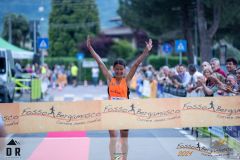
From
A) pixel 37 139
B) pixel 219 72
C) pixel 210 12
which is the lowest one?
pixel 37 139

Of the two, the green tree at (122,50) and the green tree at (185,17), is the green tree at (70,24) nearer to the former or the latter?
the green tree at (122,50)

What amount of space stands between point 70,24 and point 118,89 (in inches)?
3453

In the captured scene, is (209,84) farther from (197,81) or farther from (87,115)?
(87,115)

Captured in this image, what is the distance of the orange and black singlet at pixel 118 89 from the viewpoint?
10.7 metres

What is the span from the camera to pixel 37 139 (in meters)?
14.1

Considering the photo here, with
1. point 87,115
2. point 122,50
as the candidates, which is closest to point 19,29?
point 122,50

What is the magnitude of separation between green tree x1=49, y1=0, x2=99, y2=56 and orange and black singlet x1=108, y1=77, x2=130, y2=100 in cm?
8415

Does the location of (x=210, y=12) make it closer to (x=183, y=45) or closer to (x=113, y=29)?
(x=183, y=45)

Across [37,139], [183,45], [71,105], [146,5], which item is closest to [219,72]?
[37,139]

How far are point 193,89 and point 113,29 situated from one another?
94.4 metres

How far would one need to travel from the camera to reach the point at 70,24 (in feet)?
321

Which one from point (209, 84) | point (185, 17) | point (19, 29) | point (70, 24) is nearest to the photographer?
point (209, 84)

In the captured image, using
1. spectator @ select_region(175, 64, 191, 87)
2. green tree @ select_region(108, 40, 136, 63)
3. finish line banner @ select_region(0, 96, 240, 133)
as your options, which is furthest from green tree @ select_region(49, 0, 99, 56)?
finish line banner @ select_region(0, 96, 240, 133)

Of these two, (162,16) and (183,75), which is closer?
(183,75)
